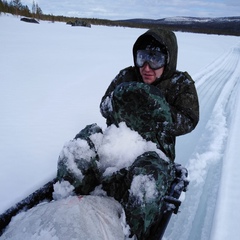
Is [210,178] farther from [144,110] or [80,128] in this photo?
[80,128]

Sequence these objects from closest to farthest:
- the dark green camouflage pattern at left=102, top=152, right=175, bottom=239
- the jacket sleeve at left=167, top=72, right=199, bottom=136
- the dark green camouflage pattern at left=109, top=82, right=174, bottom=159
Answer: the dark green camouflage pattern at left=102, top=152, right=175, bottom=239 < the dark green camouflage pattern at left=109, top=82, right=174, bottom=159 < the jacket sleeve at left=167, top=72, right=199, bottom=136

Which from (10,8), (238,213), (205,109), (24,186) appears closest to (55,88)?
(205,109)

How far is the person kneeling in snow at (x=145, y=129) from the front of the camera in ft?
4.94

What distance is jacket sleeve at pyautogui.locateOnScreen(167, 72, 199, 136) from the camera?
1926mm

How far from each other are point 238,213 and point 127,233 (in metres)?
1.02

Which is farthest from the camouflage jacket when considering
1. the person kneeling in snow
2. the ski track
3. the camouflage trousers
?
the ski track

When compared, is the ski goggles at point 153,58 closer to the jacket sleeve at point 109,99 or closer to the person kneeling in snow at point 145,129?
the person kneeling in snow at point 145,129

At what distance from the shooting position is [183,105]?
2.00 metres

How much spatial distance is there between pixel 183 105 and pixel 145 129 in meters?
0.33

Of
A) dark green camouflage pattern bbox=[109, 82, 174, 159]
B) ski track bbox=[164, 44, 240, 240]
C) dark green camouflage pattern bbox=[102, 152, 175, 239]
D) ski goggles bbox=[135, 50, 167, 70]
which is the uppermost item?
ski goggles bbox=[135, 50, 167, 70]

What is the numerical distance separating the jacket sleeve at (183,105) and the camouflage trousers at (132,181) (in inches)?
12.0

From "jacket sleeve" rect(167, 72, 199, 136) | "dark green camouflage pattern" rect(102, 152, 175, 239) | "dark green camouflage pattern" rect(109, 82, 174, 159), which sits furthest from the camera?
→ "jacket sleeve" rect(167, 72, 199, 136)

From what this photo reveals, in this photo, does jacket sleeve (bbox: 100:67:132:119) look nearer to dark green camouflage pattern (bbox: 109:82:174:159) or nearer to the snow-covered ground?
dark green camouflage pattern (bbox: 109:82:174:159)

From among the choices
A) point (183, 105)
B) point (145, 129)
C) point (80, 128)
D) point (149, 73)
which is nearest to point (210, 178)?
point (183, 105)
